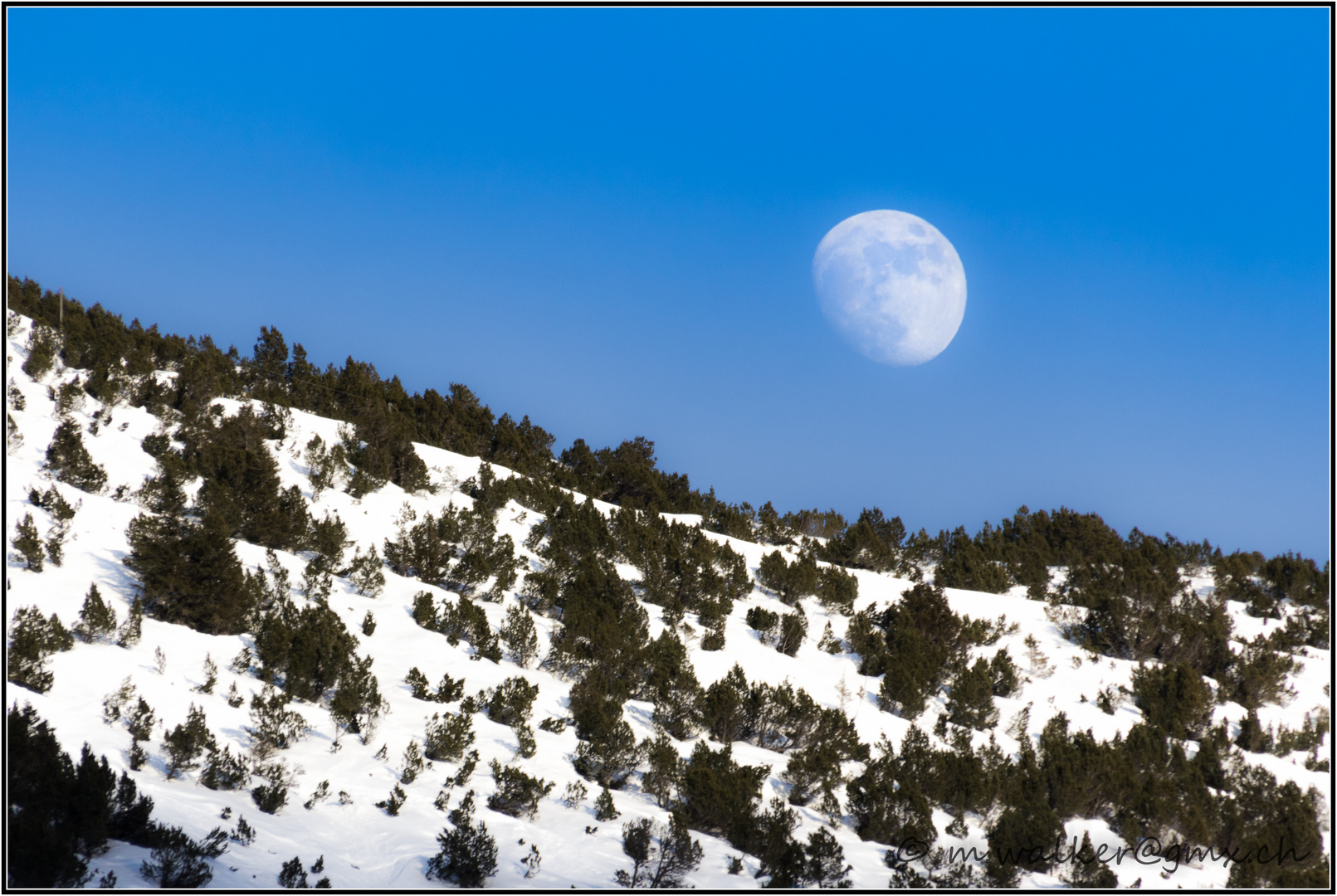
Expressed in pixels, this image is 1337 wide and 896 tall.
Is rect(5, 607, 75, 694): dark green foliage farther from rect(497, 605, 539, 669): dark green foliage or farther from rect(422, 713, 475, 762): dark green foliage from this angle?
rect(497, 605, 539, 669): dark green foliage

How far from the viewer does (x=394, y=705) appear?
36.0 feet

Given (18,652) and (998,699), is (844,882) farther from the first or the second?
(18,652)

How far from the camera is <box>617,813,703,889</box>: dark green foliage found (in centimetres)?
809

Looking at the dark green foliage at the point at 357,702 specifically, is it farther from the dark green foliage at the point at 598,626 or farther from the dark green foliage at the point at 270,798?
the dark green foliage at the point at 598,626

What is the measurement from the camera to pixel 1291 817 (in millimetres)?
10695

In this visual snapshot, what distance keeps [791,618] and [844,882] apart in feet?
25.5

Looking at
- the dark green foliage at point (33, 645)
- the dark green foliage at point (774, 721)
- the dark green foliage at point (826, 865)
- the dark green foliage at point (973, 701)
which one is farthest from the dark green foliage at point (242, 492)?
the dark green foliage at point (973, 701)

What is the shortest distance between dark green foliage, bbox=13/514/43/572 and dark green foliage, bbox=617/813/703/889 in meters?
9.69

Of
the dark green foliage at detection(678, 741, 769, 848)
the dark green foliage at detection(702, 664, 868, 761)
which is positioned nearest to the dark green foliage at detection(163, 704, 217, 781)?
the dark green foliage at detection(678, 741, 769, 848)

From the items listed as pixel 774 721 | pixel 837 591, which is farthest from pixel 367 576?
pixel 837 591

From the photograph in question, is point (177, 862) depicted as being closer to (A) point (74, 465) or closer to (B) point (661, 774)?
(B) point (661, 774)

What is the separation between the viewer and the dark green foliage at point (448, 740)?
391 inches

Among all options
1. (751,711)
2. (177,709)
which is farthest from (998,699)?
(177,709)

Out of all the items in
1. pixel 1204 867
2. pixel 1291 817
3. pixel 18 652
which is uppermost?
pixel 18 652
